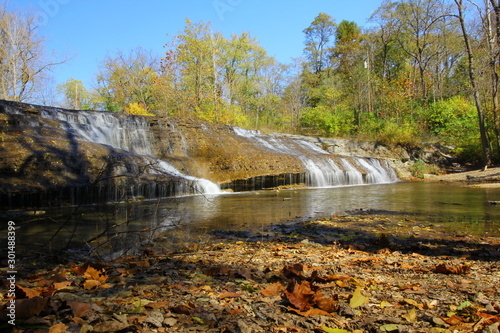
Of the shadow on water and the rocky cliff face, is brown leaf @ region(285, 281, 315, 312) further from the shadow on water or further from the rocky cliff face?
the rocky cliff face

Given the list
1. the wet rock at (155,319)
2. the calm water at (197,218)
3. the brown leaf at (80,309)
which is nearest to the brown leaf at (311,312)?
the wet rock at (155,319)

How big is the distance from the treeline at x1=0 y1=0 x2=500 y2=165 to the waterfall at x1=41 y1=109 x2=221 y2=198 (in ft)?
44.1

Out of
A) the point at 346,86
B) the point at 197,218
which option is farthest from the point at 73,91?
the point at 197,218

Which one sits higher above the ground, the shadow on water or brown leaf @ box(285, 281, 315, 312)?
brown leaf @ box(285, 281, 315, 312)

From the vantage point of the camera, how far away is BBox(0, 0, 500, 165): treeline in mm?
24984

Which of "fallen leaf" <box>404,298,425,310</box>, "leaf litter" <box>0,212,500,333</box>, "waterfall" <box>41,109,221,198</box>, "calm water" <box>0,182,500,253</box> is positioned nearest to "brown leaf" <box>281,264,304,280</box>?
"leaf litter" <box>0,212,500,333</box>

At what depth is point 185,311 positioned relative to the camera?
187cm

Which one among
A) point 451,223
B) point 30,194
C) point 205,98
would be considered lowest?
point 451,223

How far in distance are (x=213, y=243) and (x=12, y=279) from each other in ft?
8.36

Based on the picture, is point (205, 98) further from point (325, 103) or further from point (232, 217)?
point (232, 217)

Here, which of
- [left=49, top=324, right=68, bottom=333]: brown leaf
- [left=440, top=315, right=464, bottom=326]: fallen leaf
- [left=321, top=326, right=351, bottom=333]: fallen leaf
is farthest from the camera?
[left=440, top=315, right=464, bottom=326]: fallen leaf

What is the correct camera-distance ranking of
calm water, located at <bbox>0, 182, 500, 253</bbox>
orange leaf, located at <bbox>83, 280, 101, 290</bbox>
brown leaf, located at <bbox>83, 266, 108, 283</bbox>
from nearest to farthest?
orange leaf, located at <bbox>83, 280, 101, 290</bbox> < brown leaf, located at <bbox>83, 266, 108, 283</bbox> < calm water, located at <bbox>0, 182, 500, 253</bbox>

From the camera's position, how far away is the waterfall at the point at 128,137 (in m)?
11.9

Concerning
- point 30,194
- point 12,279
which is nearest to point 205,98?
point 30,194
